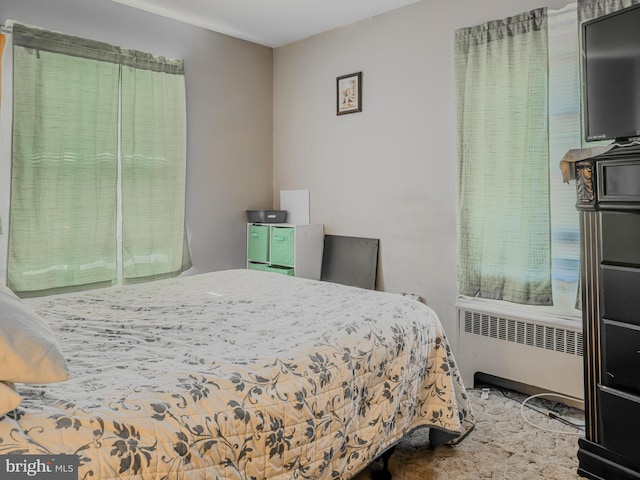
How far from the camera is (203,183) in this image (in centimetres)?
384

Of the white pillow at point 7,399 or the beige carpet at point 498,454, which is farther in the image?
the beige carpet at point 498,454

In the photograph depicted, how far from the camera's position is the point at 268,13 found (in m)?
3.52

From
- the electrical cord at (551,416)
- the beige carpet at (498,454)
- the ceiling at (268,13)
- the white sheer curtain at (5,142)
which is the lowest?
the beige carpet at (498,454)

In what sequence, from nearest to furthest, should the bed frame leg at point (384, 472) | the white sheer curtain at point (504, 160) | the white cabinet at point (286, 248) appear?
the bed frame leg at point (384, 472)
the white sheer curtain at point (504, 160)
the white cabinet at point (286, 248)

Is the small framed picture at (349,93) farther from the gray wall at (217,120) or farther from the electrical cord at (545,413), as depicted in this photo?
the electrical cord at (545,413)

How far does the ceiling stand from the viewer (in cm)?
333

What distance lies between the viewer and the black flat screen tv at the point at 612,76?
1911 mm

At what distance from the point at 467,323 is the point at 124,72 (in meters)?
2.96

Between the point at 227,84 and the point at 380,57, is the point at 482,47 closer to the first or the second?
the point at 380,57

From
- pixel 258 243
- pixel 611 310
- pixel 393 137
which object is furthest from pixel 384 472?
pixel 258 243

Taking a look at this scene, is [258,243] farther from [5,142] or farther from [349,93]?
[5,142]

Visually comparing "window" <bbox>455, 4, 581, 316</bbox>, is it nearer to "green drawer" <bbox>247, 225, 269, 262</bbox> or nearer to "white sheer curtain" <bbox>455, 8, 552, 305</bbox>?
"white sheer curtain" <bbox>455, 8, 552, 305</bbox>

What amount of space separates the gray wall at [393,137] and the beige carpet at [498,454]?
2.88 feet

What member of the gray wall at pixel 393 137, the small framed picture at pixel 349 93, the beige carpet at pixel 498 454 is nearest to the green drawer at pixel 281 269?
the gray wall at pixel 393 137
